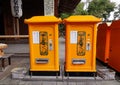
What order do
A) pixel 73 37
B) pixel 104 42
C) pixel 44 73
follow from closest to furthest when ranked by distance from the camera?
pixel 73 37 → pixel 44 73 → pixel 104 42

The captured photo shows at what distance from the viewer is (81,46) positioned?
5863 millimetres

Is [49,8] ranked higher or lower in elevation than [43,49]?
higher

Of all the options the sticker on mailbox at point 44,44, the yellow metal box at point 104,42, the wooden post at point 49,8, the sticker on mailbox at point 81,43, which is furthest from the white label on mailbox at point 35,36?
the wooden post at point 49,8

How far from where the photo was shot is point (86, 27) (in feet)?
19.0

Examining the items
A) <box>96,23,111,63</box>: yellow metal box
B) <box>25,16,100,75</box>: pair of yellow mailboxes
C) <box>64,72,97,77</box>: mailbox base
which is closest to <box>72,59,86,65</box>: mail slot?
<box>25,16,100,75</box>: pair of yellow mailboxes

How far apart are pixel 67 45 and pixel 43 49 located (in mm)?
654

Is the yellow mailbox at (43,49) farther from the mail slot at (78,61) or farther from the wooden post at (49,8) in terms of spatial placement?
the wooden post at (49,8)

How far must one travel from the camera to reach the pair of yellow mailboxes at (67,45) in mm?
5797

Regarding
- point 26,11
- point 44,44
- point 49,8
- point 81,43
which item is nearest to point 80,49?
point 81,43

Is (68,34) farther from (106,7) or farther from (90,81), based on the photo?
(106,7)

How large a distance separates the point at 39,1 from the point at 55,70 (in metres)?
10.7

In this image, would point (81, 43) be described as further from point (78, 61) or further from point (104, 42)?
point (104, 42)

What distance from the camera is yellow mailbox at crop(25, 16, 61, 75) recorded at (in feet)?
19.1

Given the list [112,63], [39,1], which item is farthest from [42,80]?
[39,1]
